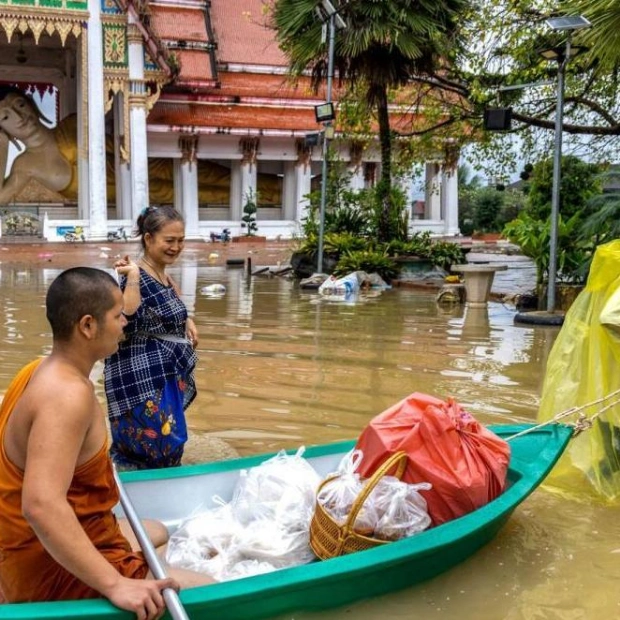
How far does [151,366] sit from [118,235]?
22.8 meters

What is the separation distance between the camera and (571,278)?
37.9 feet

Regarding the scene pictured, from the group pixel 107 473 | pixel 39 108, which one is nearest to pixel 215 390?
pixel 107 473

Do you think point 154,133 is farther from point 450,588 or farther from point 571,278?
point 450,588

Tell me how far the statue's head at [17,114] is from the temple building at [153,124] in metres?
0.04

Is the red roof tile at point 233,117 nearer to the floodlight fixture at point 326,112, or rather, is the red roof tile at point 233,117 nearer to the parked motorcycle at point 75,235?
the parked motorcycle at point 75,235

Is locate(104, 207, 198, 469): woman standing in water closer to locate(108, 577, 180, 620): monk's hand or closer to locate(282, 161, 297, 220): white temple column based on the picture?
locate(108, 577, 180, 620): monk's hand

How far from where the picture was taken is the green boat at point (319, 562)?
94.2 inches

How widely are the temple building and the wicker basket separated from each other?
23126mm

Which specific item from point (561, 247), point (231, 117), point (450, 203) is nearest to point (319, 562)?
point (561, 247)

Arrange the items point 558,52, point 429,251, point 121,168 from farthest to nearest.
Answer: point 121,168 → point 429,251 → point 558,52

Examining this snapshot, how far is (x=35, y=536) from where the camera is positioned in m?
2.19

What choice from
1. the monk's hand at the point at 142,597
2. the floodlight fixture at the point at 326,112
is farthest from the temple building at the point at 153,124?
the monk's hand at the point at 142,597

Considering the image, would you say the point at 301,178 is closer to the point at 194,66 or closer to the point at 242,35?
the point at 194,66

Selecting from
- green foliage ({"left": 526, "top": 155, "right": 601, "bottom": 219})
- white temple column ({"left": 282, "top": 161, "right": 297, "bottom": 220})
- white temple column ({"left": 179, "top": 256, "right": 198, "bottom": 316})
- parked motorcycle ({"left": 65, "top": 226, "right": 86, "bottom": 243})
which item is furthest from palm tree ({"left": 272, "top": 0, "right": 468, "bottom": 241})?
white temple column ({"left": 282, "top": 161, "right": 297, "bottom": 220})
